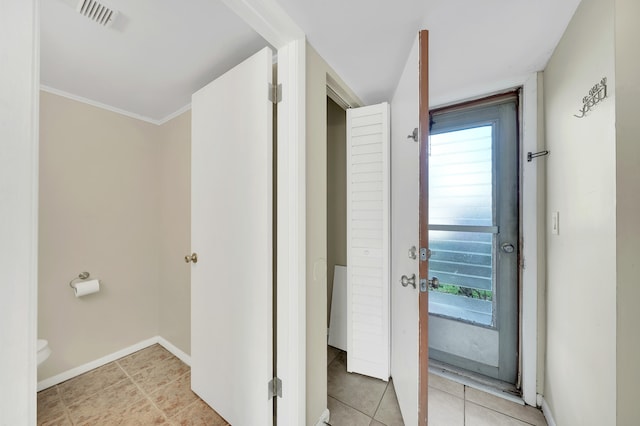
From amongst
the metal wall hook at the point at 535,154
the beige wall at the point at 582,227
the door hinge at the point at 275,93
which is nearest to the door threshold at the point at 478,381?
the beige wall at the point at 582,227

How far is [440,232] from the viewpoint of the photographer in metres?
1.79

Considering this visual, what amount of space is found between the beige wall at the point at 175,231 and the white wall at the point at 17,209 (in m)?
1.51

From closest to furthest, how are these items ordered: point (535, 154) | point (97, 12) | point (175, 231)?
point (97, 12) < point (535, 154) < point (175, 231)

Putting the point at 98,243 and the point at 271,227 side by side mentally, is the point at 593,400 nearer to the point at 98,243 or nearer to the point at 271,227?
the point at 271,227

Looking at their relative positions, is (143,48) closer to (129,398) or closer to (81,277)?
(81,277)

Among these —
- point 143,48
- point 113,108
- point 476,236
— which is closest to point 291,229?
point 143,48

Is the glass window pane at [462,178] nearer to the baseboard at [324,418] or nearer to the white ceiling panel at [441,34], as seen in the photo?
the white ceiling panel at [441,34]

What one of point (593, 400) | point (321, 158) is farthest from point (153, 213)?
point (593, 400)

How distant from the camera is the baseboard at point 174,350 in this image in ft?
6.06

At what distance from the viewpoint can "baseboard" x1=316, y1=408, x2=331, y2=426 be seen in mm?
1251

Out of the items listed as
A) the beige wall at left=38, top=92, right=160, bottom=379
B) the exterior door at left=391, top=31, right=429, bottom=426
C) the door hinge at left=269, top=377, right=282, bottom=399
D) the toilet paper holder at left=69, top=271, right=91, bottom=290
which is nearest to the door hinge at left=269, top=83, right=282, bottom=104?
the exterior door at left=391, top=31, right=429, bottom=426

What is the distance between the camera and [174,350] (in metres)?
1.96

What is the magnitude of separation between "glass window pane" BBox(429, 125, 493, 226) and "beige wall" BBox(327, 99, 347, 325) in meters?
0.72

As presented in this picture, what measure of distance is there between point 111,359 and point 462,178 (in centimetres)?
316
